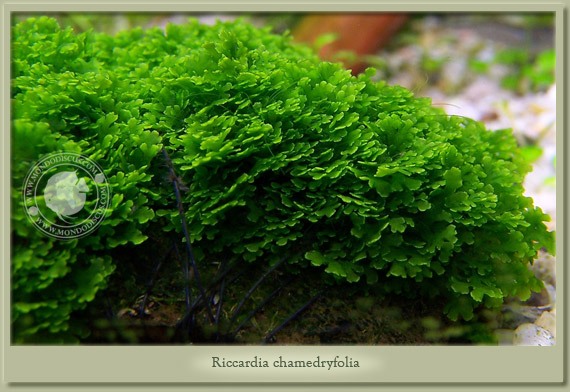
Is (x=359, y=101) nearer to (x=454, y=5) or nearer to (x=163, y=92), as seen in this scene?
(x=454, y=5)

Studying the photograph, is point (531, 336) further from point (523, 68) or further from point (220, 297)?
point (523, 68)

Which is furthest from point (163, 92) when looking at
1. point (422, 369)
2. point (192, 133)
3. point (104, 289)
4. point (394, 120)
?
point (422, 369)

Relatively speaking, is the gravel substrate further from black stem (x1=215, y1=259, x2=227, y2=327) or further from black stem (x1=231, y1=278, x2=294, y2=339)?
black stem (x1=215, y1=259, x2=227, y2=327)

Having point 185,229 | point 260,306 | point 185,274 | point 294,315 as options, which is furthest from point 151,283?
point 294,315

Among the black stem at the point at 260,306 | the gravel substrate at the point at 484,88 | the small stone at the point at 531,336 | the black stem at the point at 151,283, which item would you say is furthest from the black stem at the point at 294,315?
the gravel substrate at the point at 484,88

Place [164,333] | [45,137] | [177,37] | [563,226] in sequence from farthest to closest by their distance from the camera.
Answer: [177,37] → [563,226] → [164,333] → [45,137]

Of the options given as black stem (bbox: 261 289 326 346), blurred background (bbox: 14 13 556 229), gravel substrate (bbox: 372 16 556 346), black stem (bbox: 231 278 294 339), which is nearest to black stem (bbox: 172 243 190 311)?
black stem (bbox: 231 278 294 339)
